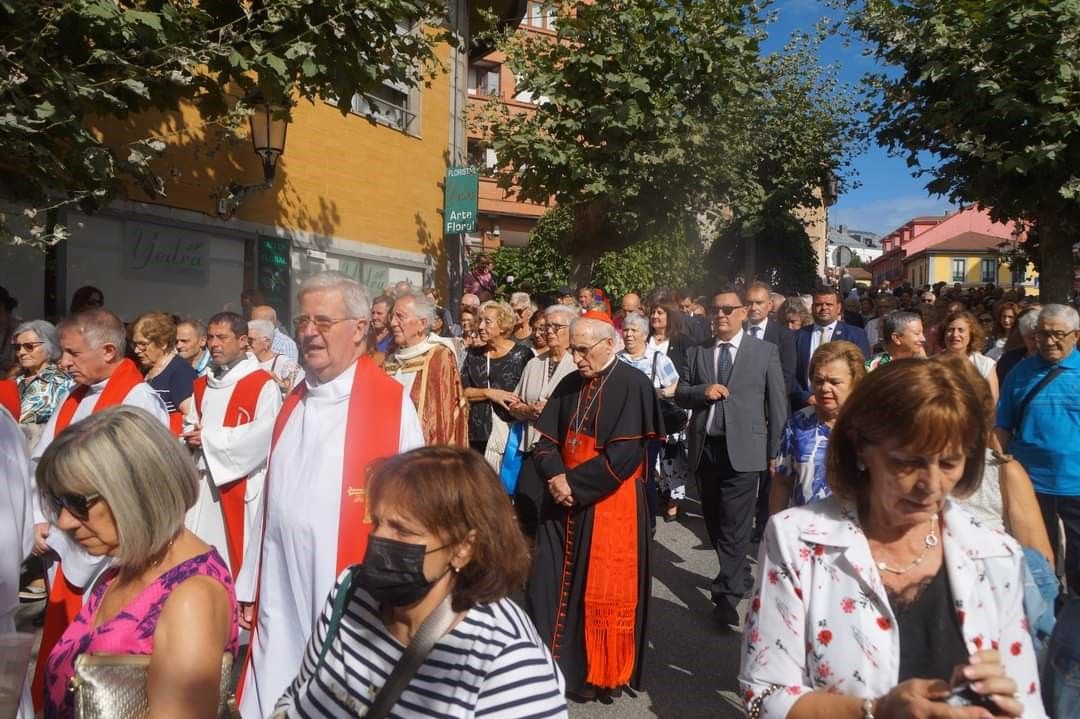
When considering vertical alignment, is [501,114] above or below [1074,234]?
above

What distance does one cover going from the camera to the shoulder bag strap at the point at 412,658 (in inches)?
73.1

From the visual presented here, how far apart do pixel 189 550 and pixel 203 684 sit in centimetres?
38

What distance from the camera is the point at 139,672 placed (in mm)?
2061

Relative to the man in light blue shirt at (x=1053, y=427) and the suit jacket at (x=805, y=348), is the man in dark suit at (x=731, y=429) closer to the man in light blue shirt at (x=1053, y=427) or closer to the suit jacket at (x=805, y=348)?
the suit jacket at (x=805, y=348)

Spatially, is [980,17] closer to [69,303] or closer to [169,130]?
[169,130]

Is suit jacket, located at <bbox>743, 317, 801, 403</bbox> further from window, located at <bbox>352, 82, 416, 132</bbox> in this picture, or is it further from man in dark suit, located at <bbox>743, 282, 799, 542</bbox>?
window, located at <bbox>352, 82, 416, 132</bbox>

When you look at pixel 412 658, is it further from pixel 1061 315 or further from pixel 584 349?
pixel 1061 315

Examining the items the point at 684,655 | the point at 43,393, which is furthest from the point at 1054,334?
the point at 43,393

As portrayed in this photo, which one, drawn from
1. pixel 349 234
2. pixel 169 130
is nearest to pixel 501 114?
pixel 349 234

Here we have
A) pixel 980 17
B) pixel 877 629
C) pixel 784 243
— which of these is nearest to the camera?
pixel 877 629

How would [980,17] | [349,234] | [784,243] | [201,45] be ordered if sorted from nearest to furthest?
[201,45], [980,17], [349,234], [784,243]

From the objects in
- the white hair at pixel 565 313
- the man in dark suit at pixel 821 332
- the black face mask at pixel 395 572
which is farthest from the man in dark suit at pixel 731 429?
the black face mask at pixel 395 572

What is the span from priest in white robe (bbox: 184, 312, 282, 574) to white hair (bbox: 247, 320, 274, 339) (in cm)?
107

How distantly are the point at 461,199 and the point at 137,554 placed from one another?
39.1ft
